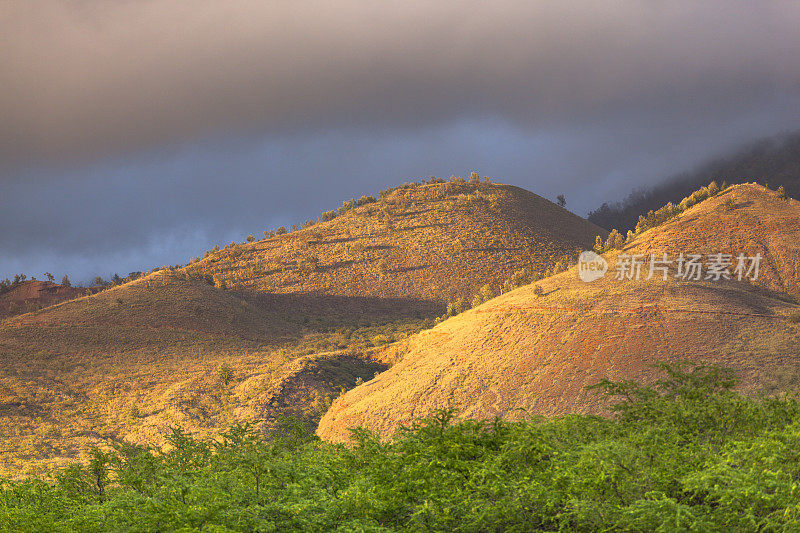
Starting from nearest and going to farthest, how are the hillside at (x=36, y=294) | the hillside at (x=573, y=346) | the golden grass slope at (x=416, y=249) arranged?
the hillside at (x=573, y=346) → the hillside at (x=36, y=294) → the golden grass slope at (x=416, y=249)

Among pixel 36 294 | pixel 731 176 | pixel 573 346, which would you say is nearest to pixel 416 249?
pixel 36 294

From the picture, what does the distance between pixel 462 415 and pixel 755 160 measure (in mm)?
109316

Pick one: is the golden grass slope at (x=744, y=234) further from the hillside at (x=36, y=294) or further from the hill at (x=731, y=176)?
the hill at (x=731, y=176)

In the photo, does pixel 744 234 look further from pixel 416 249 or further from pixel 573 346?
pixel 416 249

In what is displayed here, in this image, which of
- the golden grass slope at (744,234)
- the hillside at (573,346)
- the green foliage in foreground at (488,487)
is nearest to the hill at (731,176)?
the golden grass slope at (744,234)

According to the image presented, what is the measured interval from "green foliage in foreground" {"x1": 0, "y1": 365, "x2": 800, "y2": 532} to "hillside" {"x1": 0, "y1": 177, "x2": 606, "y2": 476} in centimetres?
1556

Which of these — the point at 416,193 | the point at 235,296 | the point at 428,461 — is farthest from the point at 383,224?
the point at 428,461

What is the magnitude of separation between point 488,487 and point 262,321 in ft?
144

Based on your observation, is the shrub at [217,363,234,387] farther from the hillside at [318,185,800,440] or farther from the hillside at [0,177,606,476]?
the hillside at [318,185,800,440]

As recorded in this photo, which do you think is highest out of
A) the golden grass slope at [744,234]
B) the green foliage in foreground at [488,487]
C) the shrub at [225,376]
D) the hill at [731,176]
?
the hill at [731,176]

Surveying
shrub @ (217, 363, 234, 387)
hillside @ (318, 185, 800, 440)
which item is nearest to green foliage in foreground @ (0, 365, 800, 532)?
hillside @ (318, 185, 800, 440)

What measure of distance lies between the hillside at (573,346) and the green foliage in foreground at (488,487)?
8612mm

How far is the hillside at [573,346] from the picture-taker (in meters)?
20.9

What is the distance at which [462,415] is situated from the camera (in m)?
21.2
